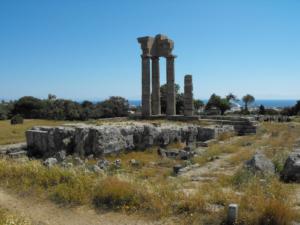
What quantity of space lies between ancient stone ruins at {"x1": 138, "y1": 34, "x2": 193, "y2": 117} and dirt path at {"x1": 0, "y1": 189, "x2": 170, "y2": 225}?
1968 centimetres

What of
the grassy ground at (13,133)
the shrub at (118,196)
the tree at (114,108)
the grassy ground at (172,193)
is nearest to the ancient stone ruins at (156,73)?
the grassy ground at (13,133)

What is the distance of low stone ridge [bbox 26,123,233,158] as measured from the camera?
16.2 meters

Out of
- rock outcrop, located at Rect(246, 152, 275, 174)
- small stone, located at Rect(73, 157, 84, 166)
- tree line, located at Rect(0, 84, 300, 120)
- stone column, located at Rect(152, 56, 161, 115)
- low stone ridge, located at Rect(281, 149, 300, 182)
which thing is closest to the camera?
low stone ridge, located at Rect(281, 149, 300, 182)

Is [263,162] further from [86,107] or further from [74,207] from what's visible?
[86,107]

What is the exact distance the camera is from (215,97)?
6034 cm

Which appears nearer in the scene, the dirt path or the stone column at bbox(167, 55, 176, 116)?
the dirt path

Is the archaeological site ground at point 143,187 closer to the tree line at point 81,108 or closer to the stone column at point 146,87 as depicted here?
the stone column at point 146,87

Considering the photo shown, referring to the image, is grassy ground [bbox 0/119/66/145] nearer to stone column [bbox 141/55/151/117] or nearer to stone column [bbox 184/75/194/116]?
stone column [bbox 141/55/151/117]

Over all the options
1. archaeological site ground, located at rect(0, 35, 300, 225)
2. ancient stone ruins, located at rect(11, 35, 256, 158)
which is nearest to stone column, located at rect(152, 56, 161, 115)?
ancient stone ruins, located at rect(11, 35, 256, 158)

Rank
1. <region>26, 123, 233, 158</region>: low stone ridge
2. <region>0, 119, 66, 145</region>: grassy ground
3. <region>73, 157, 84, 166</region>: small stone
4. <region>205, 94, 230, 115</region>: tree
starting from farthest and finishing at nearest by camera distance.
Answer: <region>205, 94, 230, 115</region>: tree
<region>0, 119, 66, 145</region>: grassy ground
<region>26, 123, 233, 158</region>: low stone ridge
<region>73, 157, 84, 166</region>: small stone

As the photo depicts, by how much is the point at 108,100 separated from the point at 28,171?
49504mm

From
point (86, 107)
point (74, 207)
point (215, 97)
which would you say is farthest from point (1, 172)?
point (215, 97)

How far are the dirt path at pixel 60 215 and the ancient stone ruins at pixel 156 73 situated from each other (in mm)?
19679

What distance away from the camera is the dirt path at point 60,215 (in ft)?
22.9
